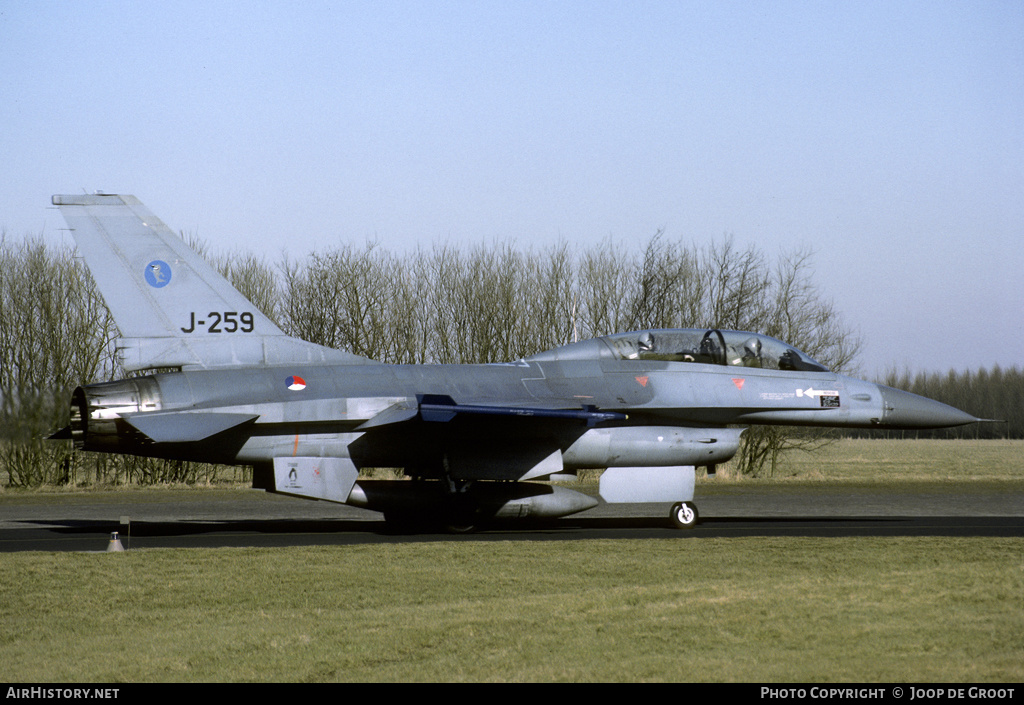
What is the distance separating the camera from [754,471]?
33219 mm

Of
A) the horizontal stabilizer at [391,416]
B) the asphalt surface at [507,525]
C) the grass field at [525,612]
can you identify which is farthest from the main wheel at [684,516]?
the horizontal stabilizer at [391,416]

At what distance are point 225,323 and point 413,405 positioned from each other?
326 cm

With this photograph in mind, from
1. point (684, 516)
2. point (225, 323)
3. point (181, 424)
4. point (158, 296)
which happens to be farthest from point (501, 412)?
point (158, 296)

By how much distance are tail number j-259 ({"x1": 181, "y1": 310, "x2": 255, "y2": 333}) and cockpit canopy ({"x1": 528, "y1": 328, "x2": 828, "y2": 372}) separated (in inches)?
183

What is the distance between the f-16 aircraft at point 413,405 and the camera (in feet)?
46.5

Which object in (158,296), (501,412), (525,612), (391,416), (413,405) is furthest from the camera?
(158,296)

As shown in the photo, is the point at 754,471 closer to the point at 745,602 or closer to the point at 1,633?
the point at 745,602

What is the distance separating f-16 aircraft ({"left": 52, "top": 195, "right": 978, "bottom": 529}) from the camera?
14.2 m

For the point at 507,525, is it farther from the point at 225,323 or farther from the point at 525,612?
the point at 525,612

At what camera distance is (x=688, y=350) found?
16.1 m

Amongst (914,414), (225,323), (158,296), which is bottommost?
(914,414)

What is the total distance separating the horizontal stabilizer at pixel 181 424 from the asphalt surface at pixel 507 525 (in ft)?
4.09

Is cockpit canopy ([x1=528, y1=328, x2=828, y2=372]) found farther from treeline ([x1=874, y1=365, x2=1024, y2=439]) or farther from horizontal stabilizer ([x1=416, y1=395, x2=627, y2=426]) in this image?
treeline ([x1=874, y1=365, x2=1024, y2=439])

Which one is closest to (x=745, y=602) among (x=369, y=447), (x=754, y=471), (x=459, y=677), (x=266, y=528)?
(x=459, y=677)
